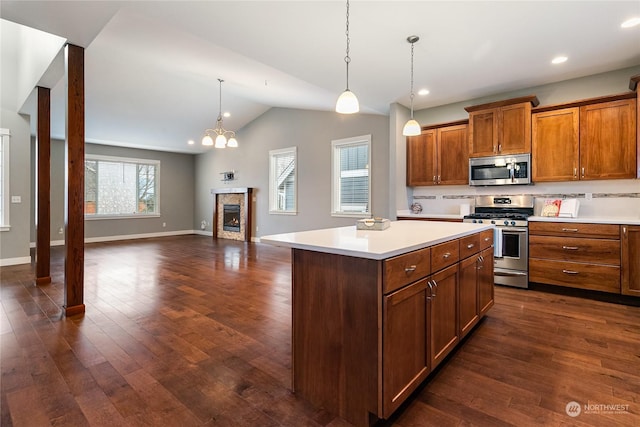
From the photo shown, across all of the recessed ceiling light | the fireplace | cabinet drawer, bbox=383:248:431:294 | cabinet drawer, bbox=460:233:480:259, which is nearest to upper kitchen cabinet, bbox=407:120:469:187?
the recessed ceiling light

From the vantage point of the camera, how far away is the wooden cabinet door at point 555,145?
3906 millimetres

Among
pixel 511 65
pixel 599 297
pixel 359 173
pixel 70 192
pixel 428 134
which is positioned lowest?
pixel 599 297

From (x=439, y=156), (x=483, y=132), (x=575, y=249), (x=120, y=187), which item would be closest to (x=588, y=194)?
(x=575, y=249)

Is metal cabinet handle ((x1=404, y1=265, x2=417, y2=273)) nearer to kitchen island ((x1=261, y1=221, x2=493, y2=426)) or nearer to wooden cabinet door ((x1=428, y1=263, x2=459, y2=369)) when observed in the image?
kitchen island ((x1=261, y1=221, x2=493, y2=426))

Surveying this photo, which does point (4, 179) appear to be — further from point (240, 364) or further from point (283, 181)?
point (240, 364)

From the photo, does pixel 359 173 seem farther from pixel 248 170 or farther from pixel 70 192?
pixel 70 192

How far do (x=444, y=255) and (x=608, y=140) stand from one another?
332 cm

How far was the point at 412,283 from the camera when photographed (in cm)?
167

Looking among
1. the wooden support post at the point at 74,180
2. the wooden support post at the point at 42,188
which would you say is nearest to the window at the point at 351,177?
the wooden support post at the point at 74,180

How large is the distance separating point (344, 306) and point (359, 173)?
197 inches

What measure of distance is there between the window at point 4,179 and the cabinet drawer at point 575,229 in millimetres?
7989

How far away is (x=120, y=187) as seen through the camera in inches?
352

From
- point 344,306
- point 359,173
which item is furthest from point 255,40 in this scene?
point 359,173

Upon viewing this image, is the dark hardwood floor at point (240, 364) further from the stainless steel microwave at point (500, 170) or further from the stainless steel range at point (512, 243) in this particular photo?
the stainless steel microwave at point (500, 170)
